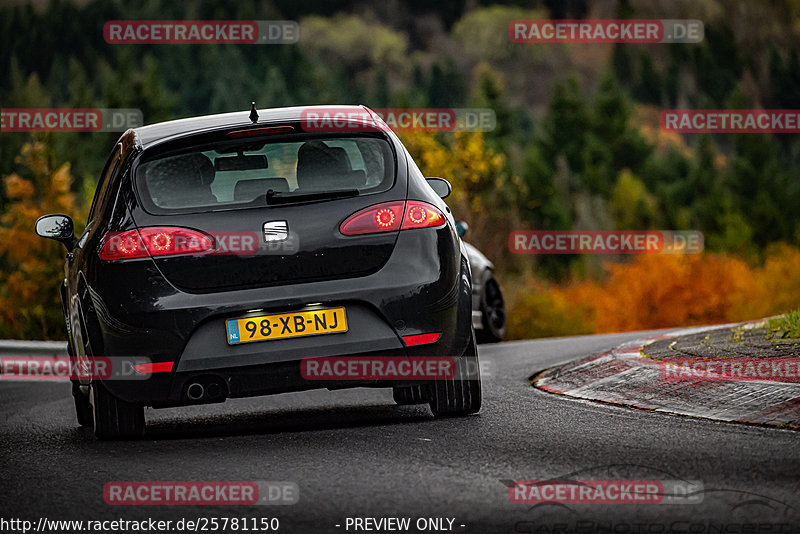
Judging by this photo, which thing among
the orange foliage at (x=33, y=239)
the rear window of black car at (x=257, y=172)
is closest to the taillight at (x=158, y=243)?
the rear window of black car at (x=257, y=172)

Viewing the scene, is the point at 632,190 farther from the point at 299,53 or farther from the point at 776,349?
the point at 776,349

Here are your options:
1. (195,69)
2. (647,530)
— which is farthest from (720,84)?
(647,530)

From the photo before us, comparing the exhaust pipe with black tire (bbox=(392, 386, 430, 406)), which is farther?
black tire (bbox=(392, 386, 430, 406))

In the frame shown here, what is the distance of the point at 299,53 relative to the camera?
161 metres

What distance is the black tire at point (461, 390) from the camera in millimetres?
7145

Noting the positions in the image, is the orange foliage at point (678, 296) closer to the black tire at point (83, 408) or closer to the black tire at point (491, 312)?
the black tire at point (491, 312)

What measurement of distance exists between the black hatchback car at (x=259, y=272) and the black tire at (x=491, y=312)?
7.69 metres

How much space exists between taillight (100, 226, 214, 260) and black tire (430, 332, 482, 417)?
1.55 metres

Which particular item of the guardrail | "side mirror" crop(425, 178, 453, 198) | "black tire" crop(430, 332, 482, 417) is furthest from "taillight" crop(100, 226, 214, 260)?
the guardrail

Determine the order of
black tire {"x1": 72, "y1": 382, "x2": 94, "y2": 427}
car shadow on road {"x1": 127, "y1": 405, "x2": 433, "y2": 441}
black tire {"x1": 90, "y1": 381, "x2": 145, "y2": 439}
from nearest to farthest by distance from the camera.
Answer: black tire {"x1": 90, "y1": 381, "x2": 145, "y2": 439}, car shadow on road {"x1": 127, "y1": 405, "x2": 433, "y2": 441}, black tire {"x1": 72, "y1": 382, "x2": 94, "y2": 427}

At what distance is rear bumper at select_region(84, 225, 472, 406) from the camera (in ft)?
21.3

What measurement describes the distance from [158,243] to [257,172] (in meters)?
0.73

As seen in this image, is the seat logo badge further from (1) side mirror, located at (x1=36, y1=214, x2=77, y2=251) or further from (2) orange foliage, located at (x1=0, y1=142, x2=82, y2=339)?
(2) orange foliage, located at (x1=0, y1=142, x2=82, y2=339)

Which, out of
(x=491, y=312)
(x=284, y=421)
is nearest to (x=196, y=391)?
(x=284, y=421)
